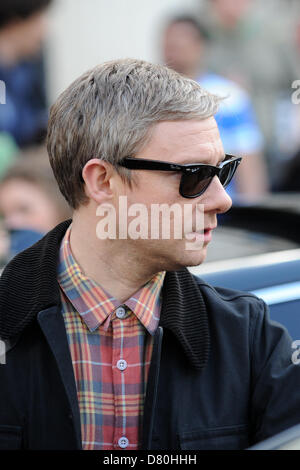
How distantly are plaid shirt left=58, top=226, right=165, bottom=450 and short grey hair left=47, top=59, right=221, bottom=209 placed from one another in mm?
299

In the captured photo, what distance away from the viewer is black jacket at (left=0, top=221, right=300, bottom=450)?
168 centimetres

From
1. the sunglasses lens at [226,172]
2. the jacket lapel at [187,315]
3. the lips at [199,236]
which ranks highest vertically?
the sunglasses lens at [226,172]

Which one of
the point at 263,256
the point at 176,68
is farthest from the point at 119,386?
the point at 176,68

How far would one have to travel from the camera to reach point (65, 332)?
5.56 feet

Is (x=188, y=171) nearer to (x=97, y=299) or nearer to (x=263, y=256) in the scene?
(x=97, y=299)

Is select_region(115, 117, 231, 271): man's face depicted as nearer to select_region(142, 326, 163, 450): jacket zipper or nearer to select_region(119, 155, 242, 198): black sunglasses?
select_region(119, 155, 242, 198): black sunglasses

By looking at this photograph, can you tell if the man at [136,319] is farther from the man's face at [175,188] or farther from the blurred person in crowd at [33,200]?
the blurred person in crowd at [33,200]

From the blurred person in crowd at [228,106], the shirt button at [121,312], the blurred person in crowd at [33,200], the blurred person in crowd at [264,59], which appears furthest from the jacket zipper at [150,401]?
the blurred person in crowd at [264,59]

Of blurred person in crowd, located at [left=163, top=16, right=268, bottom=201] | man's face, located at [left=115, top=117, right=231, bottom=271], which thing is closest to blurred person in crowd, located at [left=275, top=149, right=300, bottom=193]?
blurred person in crowd, located at [left=163, top=16, right=268, bottom=201]

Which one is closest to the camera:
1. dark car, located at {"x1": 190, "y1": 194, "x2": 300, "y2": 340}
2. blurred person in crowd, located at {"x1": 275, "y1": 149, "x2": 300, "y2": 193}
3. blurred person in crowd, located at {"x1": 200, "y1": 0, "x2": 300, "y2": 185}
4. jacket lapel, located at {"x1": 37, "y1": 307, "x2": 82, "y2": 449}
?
jacket lapel, located at {"x1": 37, "y1": 307, "x2": 82, "y2": 449}

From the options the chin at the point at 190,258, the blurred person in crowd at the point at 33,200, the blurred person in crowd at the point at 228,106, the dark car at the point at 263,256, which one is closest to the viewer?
the chin at the point at 190,258

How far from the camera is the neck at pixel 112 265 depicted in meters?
1.79

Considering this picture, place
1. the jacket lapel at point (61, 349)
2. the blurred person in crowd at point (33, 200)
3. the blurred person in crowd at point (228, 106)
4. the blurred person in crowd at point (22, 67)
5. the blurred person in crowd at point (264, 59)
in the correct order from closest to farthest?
the jacket lapel at point (61, 349)
the blurred person in crowd at point (33, 200)
the blurred person in crowd at point (228, 106)
the blurred person in crowd at point (22, 67)
the blurred person in crowd at point (264, 59)

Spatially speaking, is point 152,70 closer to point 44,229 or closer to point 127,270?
point 127,270
